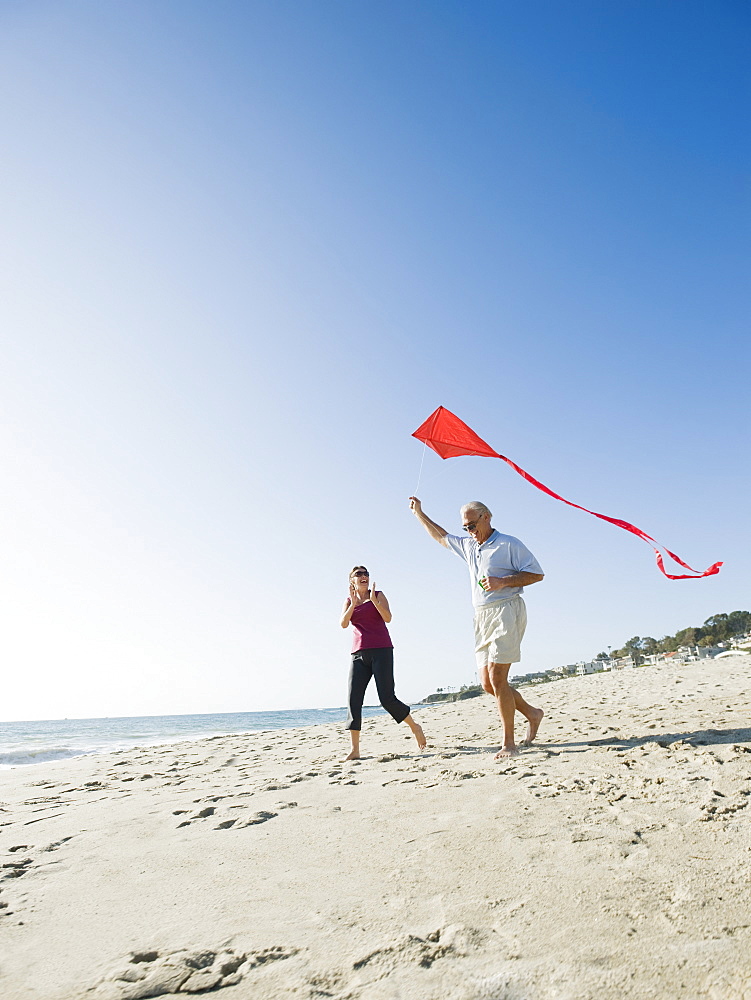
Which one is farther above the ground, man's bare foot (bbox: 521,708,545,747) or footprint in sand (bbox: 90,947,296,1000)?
man's bare foot (bbox: 521,708,545,747)

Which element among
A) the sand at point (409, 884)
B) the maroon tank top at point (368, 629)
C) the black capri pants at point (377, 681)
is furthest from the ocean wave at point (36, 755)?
the maroon tank top at point (368, 629)

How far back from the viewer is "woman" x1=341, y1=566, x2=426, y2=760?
569 cm

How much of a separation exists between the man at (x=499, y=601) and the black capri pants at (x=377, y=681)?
965 mm

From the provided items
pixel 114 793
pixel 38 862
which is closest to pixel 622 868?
pixel 38 862

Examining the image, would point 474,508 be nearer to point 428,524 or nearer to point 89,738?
point 428,524

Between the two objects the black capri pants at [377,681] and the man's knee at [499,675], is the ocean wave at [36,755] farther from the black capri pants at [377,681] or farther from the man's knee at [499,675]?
the man's knee at [499,675]

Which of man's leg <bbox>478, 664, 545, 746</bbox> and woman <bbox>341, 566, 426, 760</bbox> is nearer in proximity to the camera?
man's leg <bbox>478, 664, 545, 746</bbox>

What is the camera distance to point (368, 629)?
233 inches

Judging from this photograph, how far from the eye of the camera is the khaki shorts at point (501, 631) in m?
4.86

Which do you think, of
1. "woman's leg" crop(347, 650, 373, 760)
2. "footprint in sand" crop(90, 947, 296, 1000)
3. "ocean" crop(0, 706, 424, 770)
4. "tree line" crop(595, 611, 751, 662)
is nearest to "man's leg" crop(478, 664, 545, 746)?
"woman's leg" crop(347, 650, 373, 760)

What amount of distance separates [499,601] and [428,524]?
3.67 feet

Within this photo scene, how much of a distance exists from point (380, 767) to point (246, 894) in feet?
8.84

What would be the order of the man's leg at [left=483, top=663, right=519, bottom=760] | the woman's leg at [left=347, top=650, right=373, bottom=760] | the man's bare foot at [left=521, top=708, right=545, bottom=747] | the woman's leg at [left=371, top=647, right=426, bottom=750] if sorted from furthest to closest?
the woman's leg at [left=347, top=650, right=373, bottom=760] < the woman's leg at [left=371, top=647, right=426, bottom=750] < the man's bare foot at [left=521, top=708, right=545, bottom=747] < the man's leg at [left=483, top=663, right=519, bottom=760]

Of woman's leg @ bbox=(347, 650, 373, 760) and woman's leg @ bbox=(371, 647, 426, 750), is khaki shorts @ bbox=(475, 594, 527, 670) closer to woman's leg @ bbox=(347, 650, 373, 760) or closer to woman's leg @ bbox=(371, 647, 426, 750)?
woman's leg @ bbox=(371, 647, 426, 750)
